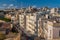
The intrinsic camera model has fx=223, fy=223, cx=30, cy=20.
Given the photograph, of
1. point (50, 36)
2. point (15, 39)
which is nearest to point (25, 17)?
point (50, 36)

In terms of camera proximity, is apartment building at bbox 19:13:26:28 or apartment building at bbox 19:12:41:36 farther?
apartment building at bbox 19:13:26:28

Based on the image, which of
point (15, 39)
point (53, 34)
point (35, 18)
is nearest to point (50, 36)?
point (53, 34)

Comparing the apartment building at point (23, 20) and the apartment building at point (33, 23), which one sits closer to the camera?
the apartment building at point (33, 23)

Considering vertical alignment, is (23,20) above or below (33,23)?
above

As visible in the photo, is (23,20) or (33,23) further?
(23,20)

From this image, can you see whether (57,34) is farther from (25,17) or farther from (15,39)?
(25,17)

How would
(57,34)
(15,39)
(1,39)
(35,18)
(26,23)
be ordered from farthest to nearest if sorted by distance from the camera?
(26,23) < (35,18) < (57,34) < (15,39) < (1,39)

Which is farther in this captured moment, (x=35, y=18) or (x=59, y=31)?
(x=35, y=18)

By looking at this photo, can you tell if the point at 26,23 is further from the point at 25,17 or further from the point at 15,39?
the point at 15,39

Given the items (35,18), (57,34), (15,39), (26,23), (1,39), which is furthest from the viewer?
(26,23)
